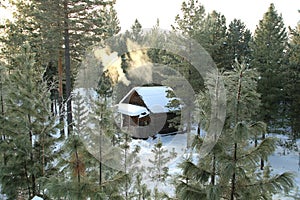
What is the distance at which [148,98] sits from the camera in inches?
528

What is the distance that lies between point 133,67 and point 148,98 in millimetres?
7315

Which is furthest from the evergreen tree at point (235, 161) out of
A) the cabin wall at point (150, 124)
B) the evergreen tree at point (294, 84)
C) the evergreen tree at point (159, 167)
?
the evergreen tree at point (294, 84)

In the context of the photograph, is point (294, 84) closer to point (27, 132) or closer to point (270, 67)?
point (270, 67)

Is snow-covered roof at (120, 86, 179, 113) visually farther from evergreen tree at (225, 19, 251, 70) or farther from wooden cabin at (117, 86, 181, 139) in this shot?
evergreen tree at (225, 19, 251, 70)

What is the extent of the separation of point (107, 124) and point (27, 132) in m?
3.45

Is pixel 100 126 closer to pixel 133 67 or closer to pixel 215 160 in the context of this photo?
pixel 215 160

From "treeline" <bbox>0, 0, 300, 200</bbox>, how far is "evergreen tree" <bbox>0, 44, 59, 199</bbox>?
0.02m

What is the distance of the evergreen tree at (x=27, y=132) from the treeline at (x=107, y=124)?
25mm

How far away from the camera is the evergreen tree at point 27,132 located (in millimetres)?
6387

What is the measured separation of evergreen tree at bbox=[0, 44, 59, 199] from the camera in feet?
21.0

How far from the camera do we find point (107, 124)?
4230 millimetres

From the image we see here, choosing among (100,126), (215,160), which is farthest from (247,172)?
(100,126)

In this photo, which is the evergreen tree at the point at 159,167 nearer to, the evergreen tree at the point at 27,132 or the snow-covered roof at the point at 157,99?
the evergreen tree at the point at 27,132

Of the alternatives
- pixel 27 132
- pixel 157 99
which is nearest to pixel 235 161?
pixel 27 132
